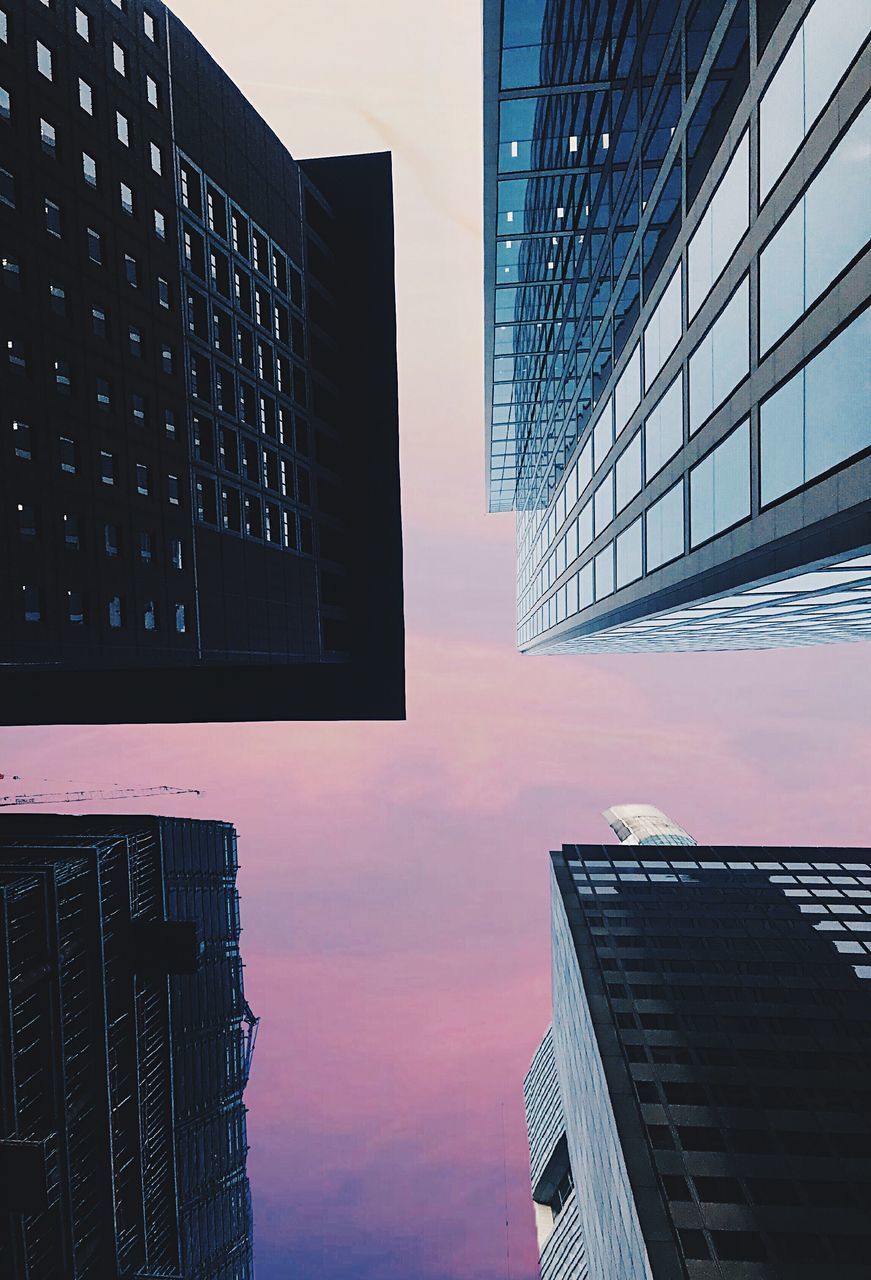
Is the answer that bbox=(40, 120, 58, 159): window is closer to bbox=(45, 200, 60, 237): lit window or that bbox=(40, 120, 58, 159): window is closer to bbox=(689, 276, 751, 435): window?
bbox=(45, 200, 60, 237): lit window

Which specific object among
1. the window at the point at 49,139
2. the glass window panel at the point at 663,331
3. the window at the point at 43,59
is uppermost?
the window at the point at 43,59

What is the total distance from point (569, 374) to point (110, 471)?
29222mm

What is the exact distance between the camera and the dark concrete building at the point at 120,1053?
153 feet

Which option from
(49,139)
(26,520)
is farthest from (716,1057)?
(49,139)

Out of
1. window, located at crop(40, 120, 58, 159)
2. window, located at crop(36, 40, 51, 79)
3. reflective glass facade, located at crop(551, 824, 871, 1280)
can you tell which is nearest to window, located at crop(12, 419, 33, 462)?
window, located at crop(40, 120, 58, 159)

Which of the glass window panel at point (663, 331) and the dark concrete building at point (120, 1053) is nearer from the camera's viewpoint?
the glass window panel at point (663, 331)

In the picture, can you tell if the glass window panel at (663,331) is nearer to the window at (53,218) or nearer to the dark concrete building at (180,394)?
the dark concrete building at (180,394)

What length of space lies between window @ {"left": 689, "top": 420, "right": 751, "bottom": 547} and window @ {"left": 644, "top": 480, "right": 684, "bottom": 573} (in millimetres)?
1262

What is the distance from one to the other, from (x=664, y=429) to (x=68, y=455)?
1030 inches

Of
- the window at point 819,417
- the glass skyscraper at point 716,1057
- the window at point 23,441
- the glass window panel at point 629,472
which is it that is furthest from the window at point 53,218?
the glass skyscraper at point 716,1057

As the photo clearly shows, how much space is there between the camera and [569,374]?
45875 mm

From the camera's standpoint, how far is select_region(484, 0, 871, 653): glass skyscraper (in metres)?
13.6

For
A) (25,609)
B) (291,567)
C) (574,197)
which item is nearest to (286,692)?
(291,567)

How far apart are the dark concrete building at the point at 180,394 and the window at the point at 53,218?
0.27ft
